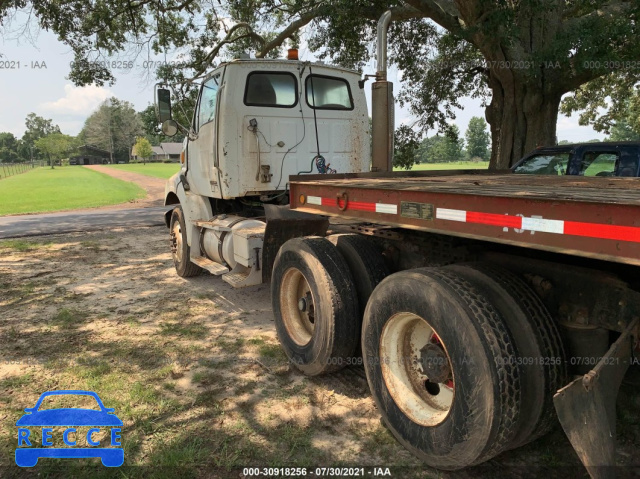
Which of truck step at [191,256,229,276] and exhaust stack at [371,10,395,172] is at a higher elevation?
exhaust stack at [371,10,395,172]

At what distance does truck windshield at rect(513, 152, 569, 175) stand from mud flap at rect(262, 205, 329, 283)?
14.6 ft

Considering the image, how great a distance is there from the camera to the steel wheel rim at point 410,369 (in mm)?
2736

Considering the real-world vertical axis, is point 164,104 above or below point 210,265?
above

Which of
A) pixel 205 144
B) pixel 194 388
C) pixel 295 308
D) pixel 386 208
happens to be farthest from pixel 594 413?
pixel 205 144

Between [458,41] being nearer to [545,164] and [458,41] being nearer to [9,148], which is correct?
[545,164]

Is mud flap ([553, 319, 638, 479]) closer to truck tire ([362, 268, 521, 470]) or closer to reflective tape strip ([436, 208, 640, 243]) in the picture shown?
truck tire ([362, 268, 521, 470])

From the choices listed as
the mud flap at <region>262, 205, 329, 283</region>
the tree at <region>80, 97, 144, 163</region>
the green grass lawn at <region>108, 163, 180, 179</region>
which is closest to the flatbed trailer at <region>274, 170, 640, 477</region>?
the mud flap at <region>262, 205, 329, 283</region>

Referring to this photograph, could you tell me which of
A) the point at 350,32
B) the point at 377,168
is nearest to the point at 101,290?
the point at 377,168

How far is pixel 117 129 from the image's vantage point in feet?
443

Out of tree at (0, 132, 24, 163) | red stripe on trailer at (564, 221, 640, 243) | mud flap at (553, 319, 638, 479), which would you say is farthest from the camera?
tree at (0, 132, 24, 163)

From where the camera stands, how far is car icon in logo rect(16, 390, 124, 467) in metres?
2.87

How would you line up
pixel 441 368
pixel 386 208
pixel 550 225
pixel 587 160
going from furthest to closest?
1. pixel 587 160
2. pixel 386 208
3. pixel 441 368
4. pixel 550 225

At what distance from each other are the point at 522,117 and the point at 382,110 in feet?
22.0

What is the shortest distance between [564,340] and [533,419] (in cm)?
44
